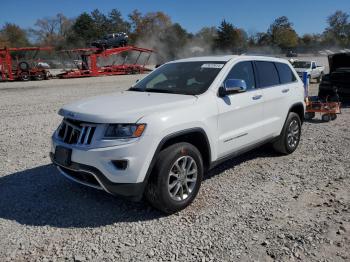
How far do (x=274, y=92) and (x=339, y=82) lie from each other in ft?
23.5

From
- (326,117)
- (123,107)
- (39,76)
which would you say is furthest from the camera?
(39,76)

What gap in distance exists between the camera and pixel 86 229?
Answer: 3824mm

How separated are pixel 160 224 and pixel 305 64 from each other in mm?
20210

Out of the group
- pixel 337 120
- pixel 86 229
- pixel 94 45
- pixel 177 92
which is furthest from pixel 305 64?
pixel 86 229

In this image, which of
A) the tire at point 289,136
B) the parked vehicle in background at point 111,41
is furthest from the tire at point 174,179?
the parked vehicle in background at point 111,41

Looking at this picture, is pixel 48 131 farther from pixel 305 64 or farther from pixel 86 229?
pixel 305 64

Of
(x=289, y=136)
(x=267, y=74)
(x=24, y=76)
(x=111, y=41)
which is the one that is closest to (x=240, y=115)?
(x=267, y=74)

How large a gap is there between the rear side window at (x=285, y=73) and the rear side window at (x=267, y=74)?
15 centimetres

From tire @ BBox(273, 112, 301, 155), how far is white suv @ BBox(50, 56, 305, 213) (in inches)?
18.5

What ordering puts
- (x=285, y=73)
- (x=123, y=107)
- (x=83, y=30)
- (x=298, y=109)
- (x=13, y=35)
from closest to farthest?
(x=123, y=107)
(x=285, y=73)
(x=298, y=109)
(x=13, y=35)
(x=83, y=30)

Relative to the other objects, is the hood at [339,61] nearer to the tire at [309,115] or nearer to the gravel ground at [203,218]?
the tire at [309,115]

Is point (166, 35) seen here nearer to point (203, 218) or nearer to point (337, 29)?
point (337, 29)

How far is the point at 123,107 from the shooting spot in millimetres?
3951

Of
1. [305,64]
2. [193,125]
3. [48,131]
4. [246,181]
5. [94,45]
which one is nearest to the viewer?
[193,125]
